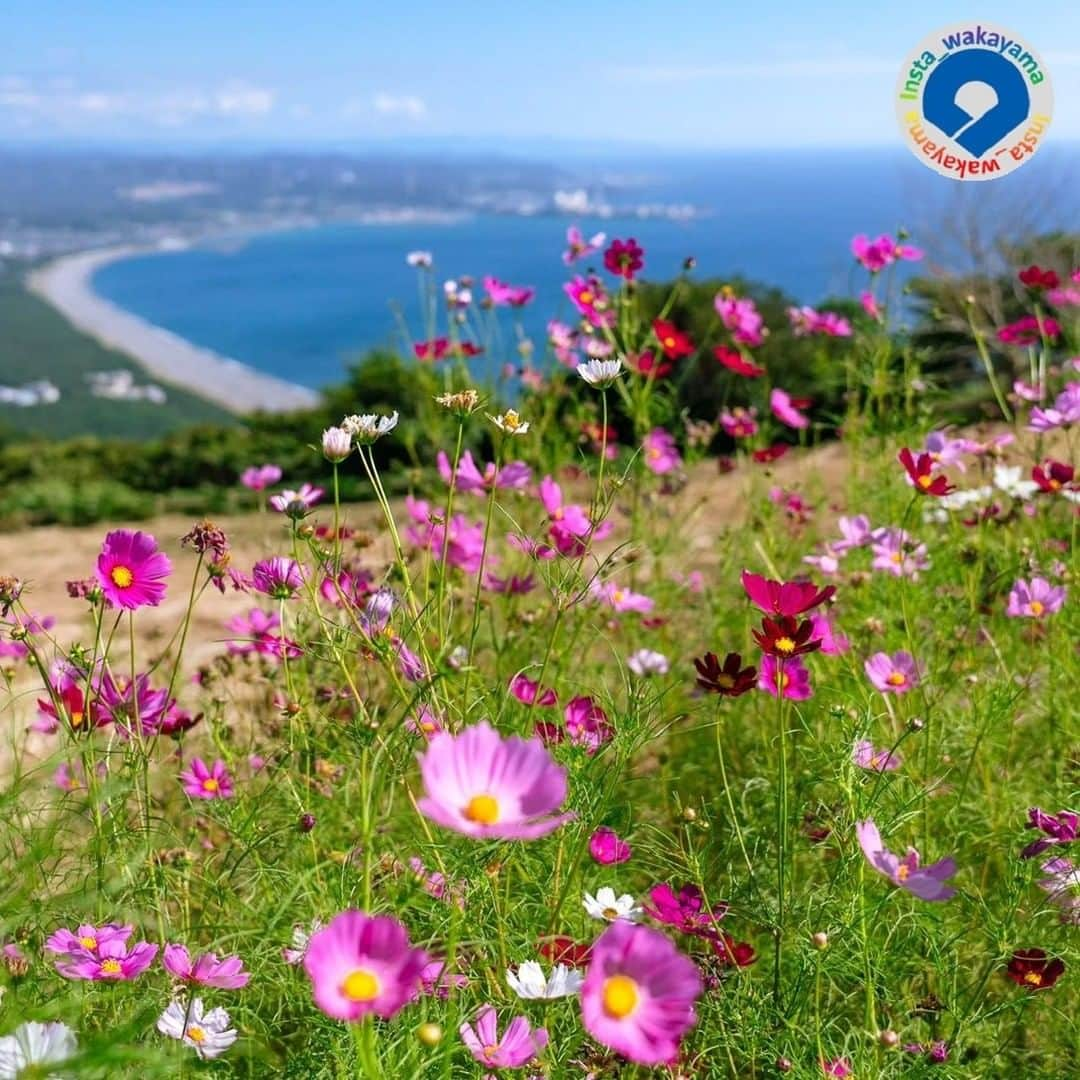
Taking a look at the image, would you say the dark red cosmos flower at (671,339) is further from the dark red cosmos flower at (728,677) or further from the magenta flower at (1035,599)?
the dark red cosmos flower at (728,677)

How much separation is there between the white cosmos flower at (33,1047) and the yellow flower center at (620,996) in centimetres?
38

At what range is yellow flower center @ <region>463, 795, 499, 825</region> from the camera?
752mm

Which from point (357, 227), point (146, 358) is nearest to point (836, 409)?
point (146, 358)

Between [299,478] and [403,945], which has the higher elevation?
[403,945]

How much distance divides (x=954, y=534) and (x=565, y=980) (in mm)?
1444

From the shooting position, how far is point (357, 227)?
107750 millimetres

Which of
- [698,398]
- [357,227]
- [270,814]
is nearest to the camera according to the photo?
[270,814]

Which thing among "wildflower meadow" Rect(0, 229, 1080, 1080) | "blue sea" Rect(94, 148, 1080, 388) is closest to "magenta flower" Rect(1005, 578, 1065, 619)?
"wildflower meadow" Rect(0, 229, 1080, 1080)

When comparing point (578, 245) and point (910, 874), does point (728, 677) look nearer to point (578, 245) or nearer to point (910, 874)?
point (910, 874)

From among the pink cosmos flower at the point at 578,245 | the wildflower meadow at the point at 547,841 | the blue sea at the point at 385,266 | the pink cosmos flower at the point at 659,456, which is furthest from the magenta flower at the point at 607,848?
the blue sea at the point at 385,266

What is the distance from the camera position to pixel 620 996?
2.51 ft

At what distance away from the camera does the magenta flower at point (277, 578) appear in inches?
46.5

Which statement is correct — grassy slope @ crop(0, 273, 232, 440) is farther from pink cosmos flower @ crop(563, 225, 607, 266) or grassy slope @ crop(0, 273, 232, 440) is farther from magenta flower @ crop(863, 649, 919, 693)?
magenta flower @ crop(863, 649, 919, 693)

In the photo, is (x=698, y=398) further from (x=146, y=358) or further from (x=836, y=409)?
(x=146, y=358)
